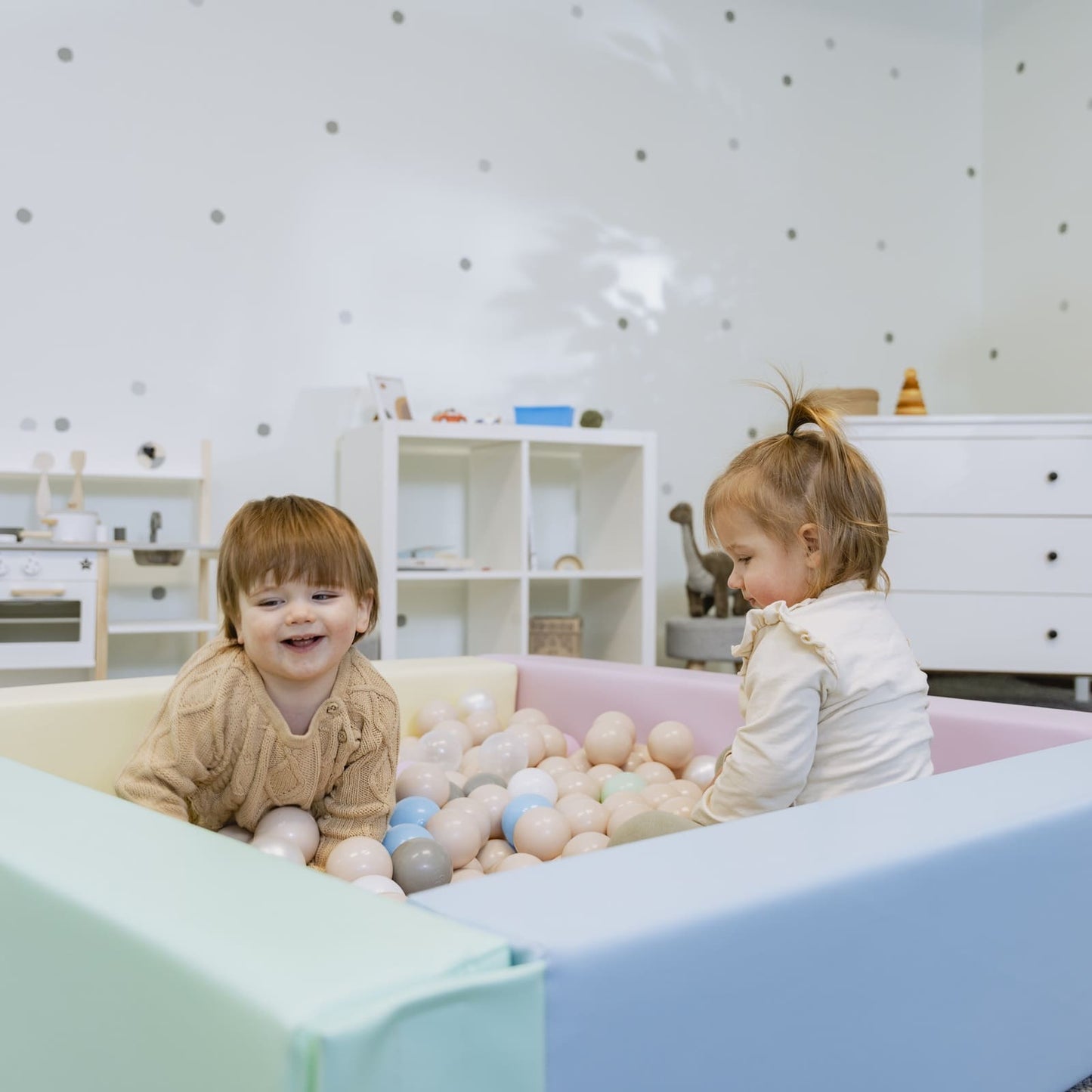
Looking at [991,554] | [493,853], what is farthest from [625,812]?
[991,554]

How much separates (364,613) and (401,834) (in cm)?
24

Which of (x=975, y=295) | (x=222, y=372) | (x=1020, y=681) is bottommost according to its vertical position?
(x=1020, y=681)

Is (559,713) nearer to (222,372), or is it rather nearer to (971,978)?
(971,978)

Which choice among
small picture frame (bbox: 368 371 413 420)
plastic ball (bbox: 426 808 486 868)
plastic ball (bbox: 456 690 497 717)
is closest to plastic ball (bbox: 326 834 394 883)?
plastic ball (bbox: 426 808 486 868)

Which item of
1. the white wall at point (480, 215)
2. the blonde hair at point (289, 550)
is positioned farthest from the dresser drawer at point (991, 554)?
the blonde hair at point (289, 550)

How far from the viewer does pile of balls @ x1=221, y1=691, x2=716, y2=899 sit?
1.11 metres

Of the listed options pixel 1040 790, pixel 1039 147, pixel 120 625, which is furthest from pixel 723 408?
pixel 1040 790

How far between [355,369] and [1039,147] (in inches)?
93.5

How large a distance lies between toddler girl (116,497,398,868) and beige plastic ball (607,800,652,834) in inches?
9.8

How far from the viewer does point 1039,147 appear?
3691 millimetres

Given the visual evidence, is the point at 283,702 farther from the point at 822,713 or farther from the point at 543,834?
the point at 822,713

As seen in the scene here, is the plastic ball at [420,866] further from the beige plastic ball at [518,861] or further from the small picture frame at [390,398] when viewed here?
the small picture frame at [390,398]

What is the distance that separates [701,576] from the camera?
310 centimetres

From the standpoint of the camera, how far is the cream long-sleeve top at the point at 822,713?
3.21ft
